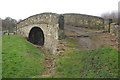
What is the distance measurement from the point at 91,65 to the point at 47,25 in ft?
30.3

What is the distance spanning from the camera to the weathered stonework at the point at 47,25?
13.0 metres

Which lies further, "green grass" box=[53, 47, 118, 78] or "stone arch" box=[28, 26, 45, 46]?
"stone arch" box=[28, 26, 45, 46]

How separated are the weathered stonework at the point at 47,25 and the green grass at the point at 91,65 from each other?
444 cm

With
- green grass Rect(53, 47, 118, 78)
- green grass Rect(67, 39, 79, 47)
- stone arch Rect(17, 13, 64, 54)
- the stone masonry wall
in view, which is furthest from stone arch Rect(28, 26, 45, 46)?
green grass Rect(53, 47, 118, 78)

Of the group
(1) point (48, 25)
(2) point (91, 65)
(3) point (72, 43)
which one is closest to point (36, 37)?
(1) point (48, 25)

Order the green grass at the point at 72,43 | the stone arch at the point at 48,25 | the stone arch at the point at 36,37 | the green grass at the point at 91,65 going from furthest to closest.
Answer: the stone arch at the point at 36,37 → the stone arch at the point at 48,25 → the green grass at the point at 72,43 → the green grass at the point at 91,65

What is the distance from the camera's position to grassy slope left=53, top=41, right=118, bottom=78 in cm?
564

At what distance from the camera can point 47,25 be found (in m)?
14.8

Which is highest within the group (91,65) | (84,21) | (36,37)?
(84,21)

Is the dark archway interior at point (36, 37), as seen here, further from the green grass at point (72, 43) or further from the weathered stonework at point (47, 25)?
the green grass at point (72, 43)

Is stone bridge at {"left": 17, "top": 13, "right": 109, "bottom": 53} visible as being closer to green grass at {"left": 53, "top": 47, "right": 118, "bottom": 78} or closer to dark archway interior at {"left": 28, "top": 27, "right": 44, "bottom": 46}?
dark archway interior at {"left": 28, "top": 27, "right": 44, "bottom": 46}

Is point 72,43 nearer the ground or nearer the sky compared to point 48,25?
nearer the ground

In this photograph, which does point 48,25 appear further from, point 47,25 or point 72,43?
point 72,43

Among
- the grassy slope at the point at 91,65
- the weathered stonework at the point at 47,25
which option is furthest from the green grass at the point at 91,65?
the weathered stonework at the point at 47,25
